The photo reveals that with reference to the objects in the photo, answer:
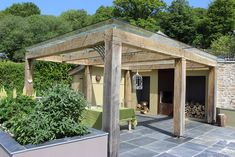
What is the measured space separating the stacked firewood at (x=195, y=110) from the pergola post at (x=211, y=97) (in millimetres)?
953

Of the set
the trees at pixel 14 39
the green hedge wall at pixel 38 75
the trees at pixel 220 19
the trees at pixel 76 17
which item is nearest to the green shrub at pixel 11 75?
the green hedge wall at pixel 38 75

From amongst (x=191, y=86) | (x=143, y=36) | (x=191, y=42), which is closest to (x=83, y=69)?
(x=191, y=86)

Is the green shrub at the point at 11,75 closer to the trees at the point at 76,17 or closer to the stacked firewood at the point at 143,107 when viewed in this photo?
the stacked firewood at the point at 143,107

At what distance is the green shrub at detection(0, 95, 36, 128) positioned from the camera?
19.3ft

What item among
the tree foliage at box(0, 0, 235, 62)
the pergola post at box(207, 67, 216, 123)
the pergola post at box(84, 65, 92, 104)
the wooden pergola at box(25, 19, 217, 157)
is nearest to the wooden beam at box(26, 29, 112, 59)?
the wooden pergola at box(25, 19, 217, 157)

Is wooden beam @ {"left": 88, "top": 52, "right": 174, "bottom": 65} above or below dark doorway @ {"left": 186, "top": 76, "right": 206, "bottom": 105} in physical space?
above

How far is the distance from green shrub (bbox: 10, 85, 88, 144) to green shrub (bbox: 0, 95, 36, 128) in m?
1.25

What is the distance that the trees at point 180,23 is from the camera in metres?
28.9

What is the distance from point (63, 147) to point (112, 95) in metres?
1.59

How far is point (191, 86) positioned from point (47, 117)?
9384 mm

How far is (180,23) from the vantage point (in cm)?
2936

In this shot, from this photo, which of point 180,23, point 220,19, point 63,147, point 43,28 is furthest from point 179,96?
point 180,23

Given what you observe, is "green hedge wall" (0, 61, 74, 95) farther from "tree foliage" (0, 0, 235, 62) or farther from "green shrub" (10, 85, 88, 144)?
"tree foliage" (0, 0, 235, 62)

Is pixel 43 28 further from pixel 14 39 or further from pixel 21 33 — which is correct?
pixel 14 39
